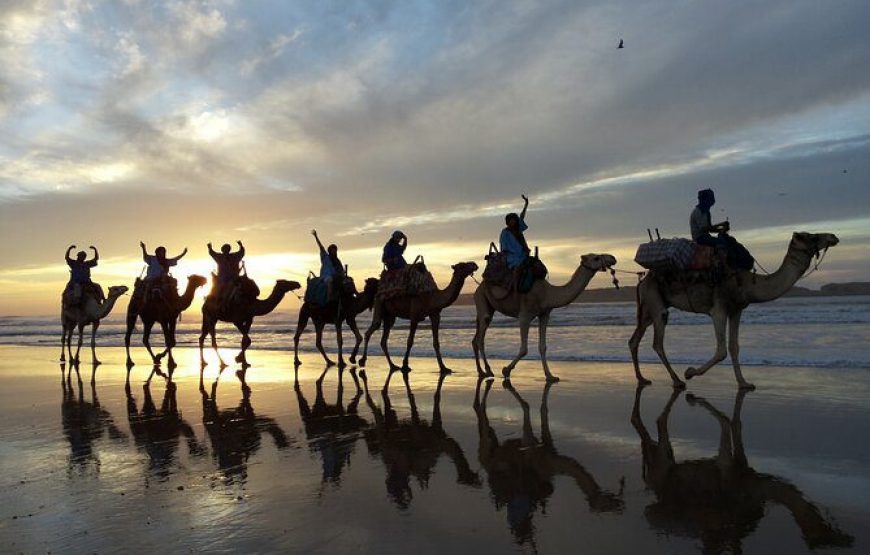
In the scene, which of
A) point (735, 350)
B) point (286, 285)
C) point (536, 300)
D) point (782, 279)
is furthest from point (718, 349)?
point (286, 285)

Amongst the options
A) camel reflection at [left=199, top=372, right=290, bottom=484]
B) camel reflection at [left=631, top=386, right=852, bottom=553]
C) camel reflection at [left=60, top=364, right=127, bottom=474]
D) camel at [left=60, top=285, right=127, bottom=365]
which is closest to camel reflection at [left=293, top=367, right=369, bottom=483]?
camel reflection at [left=199, top=372, right=290, bottom=484]

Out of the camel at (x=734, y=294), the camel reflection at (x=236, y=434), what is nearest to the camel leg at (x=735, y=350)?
the camel at (x=734, y=294)

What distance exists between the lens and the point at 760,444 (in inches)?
251

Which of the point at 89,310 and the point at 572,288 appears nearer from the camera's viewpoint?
the point at 572,288

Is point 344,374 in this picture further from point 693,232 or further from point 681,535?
point 681,535

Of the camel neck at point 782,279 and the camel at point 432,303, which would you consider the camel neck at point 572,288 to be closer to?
the camel at point 432,303

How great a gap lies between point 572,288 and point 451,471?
685 cm

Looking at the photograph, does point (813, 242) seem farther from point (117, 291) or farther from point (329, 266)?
point (117, 291)

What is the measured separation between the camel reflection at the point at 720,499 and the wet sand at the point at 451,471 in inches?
0.8

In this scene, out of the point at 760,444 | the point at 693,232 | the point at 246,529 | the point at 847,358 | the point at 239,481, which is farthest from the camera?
the point at 847,358

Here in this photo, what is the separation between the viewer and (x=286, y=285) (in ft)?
56.4

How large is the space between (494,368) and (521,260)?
10.1 feet

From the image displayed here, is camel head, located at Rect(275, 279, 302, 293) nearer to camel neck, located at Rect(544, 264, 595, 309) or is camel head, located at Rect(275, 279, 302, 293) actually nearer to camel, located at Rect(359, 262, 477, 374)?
camel, located at Rect(359, 262, 477, 374)

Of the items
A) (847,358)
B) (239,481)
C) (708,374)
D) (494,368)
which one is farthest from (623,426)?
(847,358)
